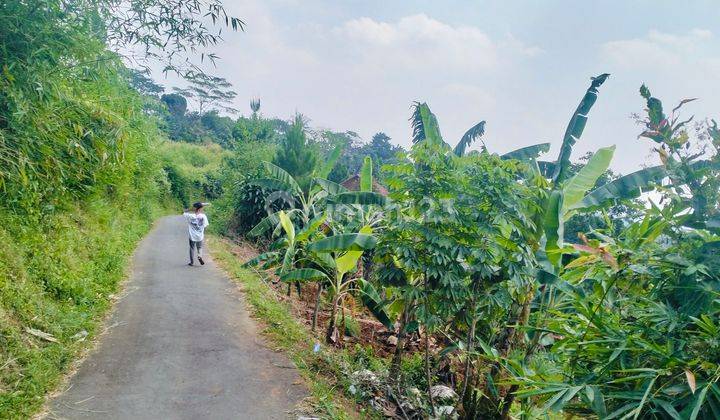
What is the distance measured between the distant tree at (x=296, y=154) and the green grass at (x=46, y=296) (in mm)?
7026

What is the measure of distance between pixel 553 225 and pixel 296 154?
456 inches

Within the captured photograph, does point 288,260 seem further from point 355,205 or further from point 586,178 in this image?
point 586,178

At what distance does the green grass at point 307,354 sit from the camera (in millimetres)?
4492

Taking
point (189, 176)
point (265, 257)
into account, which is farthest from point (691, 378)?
point (189, 176)

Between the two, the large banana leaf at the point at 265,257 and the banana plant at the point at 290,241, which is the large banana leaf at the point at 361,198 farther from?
the large banana leaf at the point at 265,257

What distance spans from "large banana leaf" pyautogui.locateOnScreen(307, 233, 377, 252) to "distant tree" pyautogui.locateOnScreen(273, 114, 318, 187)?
960 cm

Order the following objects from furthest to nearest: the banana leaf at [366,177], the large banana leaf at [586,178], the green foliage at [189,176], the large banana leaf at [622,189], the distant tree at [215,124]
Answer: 1. the distant tree at [215,124]
2. the green foliage at [189,176]
3. the banana leaf at [366,177]
4. the large banana leaf at [586,178]
5. the large banana leaf at [622,189]

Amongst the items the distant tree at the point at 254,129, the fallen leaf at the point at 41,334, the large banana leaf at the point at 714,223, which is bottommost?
the fallen leaf at the point at 41,334

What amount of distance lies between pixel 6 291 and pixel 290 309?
4413mm

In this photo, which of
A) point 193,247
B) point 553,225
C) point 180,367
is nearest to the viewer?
point 553,225

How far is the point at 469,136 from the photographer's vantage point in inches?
273

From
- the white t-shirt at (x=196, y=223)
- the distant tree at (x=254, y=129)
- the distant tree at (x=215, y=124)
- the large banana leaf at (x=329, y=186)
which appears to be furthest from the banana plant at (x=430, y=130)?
the distant tree at (x=215, y=124)

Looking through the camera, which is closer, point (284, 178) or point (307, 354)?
point (307, 354)

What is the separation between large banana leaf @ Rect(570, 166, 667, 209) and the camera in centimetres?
481
